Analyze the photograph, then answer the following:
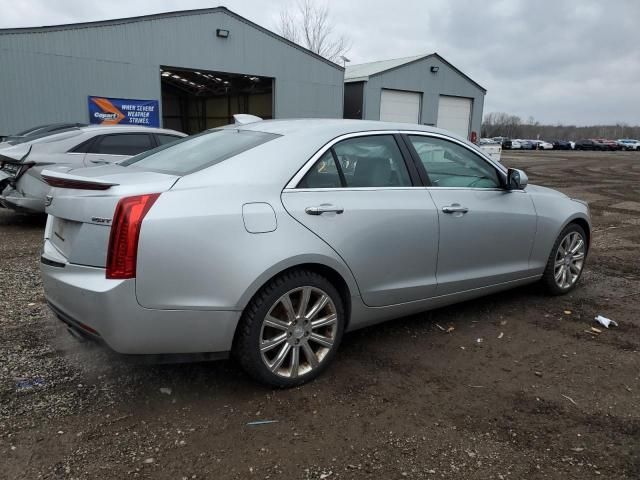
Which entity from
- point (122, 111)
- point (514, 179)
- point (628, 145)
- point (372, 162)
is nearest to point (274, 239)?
point (372, 162)

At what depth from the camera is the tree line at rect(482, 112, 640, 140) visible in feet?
333

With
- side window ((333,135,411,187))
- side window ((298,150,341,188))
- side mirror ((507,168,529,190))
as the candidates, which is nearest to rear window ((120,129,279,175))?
side window ((298,150,341,188))

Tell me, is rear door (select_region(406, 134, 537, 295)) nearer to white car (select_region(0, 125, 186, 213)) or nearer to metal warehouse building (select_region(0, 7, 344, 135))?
white car (select_region(0, 125, 186, 213))

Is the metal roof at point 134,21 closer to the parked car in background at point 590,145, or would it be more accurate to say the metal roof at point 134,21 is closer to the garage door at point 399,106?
the garage door at point 399,106

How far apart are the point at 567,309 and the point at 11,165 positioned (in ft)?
24.1

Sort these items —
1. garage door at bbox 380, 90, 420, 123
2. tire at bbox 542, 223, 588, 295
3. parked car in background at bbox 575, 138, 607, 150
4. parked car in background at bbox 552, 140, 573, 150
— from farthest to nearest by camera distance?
1. parked car in background at bbox 575, 138, 607, 150
2. parked car in background at bbox 552, 140, 573, 150
3. garage door at bbox 380, 90, 420, 123
4. tire at bbox 542, 223, 588, 295

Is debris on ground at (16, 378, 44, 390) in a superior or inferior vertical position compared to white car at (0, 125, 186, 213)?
inferior

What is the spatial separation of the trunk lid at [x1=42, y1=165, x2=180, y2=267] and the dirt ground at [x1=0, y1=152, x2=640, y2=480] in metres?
0.87

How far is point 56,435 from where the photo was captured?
A: 2.61m

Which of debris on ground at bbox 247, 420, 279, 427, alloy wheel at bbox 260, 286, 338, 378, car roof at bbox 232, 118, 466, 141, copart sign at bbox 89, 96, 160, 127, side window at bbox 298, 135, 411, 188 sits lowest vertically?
debris on ground at bbox 247, 420, 279, 427

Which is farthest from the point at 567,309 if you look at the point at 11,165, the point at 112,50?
the point at 112,50

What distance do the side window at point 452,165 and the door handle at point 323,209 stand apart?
985mm

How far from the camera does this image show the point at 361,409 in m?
2.91

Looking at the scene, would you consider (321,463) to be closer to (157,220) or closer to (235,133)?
(157,220)
